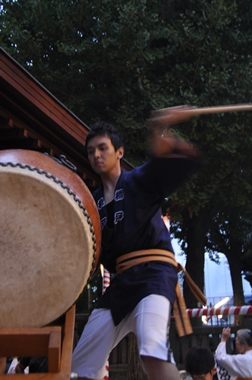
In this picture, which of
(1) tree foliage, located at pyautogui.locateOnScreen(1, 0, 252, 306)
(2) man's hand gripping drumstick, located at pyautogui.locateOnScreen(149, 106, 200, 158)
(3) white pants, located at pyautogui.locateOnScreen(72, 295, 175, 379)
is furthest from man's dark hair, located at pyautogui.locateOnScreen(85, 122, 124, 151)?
(1) tree foliage, located at pyautogui.locateOnScreen(1, 0, 252, 306)

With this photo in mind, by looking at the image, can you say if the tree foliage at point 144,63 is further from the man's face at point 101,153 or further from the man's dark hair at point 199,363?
the man's face at point 101,153

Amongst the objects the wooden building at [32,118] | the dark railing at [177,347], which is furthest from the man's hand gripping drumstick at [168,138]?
the dark railing at [177,347]

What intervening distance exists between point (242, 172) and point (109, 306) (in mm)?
7367

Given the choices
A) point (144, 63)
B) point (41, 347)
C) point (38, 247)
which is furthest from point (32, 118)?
point (144, 63)

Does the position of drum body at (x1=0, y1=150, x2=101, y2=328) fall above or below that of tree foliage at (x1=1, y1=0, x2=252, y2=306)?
below

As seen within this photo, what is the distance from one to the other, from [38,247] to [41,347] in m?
0.36

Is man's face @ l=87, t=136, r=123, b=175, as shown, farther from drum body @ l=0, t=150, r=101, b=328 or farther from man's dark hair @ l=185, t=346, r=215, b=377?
man's dark hair @ l=185, t=346, r=215, b=377

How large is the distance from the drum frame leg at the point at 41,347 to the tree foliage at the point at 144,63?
6.06 m

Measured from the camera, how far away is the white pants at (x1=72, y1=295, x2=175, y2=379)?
66.4 inches

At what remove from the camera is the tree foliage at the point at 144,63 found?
7.48m

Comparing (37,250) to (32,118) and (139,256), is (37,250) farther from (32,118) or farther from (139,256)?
(32,118)

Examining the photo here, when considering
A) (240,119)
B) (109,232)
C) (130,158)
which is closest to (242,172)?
(240,119)

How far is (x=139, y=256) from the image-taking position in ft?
6.30

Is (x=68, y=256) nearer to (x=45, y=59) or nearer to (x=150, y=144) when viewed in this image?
(x=150, y=144)
